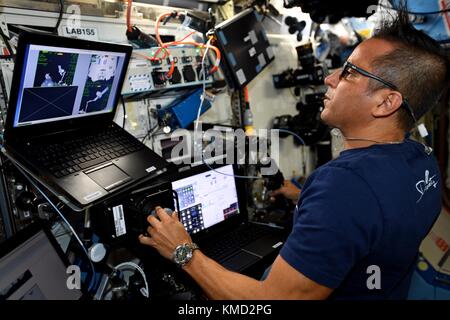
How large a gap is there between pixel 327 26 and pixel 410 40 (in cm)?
Result: 140

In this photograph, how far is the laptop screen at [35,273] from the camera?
0.75 meters

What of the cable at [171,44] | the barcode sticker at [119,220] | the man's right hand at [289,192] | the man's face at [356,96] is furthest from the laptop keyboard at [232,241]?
the cable at [171,44]

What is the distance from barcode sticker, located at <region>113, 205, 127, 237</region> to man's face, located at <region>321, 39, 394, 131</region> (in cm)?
72

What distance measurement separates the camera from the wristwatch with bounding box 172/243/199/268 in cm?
93

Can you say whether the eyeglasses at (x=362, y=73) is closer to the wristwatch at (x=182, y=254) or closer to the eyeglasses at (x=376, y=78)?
the eyeglasses at (x=376, y=78)

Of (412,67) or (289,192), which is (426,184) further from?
(289,192)

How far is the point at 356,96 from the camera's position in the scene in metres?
0.93

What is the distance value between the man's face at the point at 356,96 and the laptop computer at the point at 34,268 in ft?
3.04

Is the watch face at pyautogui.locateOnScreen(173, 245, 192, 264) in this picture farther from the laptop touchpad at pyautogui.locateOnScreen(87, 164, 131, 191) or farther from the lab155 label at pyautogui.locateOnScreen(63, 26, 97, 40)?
the lab155 label at pyautogui.locateOnScreen(63, 26, 97, 40)

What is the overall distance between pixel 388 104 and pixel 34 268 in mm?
1073

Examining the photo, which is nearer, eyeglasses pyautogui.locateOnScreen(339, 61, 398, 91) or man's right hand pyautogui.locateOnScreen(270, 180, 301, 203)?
eyeglasses pyautogui.locateOnScreen(339, 61, 398, 91)

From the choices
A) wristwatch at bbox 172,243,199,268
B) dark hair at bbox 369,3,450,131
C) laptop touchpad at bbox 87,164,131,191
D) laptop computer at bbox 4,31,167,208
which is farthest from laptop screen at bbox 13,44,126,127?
dark hair at bbox 369,3,450,131

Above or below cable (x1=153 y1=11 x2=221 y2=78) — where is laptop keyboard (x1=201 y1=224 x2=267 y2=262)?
below
